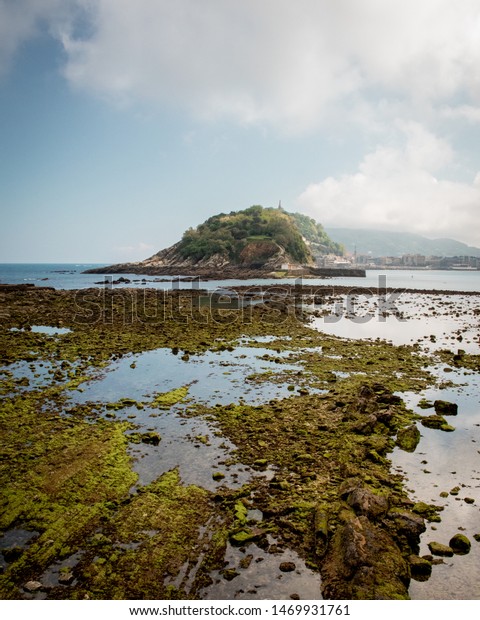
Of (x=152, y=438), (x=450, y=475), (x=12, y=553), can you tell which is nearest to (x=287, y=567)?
(x=12, y=553)

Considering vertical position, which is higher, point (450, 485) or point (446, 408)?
point (446, 408)

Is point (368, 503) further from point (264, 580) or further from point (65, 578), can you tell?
point (65, 578)

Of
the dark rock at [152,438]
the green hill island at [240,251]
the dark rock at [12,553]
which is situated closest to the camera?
the dark rock at [12,553]

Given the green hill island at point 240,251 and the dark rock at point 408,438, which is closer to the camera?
the dark rock at point 408,438

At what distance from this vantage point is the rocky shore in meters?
6.10

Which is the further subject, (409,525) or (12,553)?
(409,525)

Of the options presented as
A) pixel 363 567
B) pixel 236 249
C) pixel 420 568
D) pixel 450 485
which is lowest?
pixel 450 485

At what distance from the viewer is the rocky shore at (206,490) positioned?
6098 millimetres

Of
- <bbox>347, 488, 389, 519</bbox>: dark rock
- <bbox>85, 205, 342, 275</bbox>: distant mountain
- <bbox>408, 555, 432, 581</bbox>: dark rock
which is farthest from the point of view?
<bbox>85, 205, 342, 275</bbox>: distant mountain

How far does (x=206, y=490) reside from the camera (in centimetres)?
864

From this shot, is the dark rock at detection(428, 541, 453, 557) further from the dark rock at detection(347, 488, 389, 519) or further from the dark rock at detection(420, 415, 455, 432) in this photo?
the dark rock at detection(420, 415, 455, 432)

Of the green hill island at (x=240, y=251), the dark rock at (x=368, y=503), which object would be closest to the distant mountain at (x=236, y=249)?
the green hill island at (x=240, y=251)

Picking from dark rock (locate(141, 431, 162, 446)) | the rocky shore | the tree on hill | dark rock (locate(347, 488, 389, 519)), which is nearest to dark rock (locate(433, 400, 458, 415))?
the rocky shore

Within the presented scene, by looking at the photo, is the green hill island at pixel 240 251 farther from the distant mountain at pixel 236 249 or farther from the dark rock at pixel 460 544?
the dark rock at pixel 460 544
